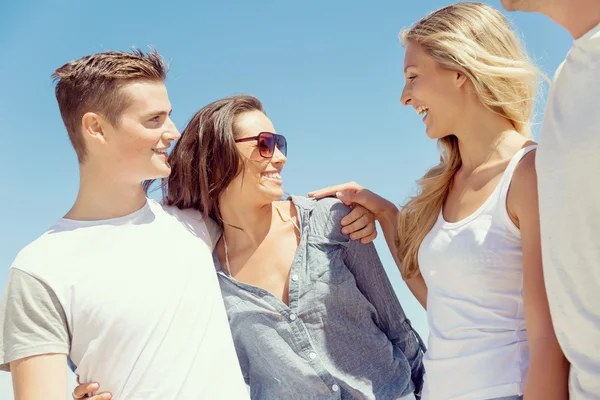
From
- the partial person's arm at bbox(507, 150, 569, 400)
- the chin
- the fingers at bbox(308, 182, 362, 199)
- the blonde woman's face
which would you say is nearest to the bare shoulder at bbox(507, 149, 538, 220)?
the partial person's arm at bbox(507, 150, 569, 400)

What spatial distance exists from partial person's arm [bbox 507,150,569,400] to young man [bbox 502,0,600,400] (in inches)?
11.1

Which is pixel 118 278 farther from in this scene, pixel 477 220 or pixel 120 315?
pixel 477 220

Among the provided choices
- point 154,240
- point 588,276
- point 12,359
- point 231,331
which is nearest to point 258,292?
point 231,331

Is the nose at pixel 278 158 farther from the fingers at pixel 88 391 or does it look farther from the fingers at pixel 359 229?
the fingers at pixel 88 391

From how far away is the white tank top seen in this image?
2869 mm

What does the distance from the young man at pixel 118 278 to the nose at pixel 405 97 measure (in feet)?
4.74

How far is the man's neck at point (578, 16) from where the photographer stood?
6.38 ft

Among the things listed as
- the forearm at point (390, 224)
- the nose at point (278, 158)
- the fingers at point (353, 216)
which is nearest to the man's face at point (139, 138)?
the nose at point (278, 158)

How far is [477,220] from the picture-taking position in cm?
305

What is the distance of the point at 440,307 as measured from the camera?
10.5 feet

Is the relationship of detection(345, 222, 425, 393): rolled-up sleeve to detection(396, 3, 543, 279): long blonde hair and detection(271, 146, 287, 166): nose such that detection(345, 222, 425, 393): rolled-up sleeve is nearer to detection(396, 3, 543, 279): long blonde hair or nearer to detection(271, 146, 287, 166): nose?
detection(396, 3, 543, 279): long blonde hair

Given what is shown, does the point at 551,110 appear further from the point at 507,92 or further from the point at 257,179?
the point at 257,179

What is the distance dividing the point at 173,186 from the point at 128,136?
809 mm

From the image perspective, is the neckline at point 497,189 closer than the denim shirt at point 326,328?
Yes
